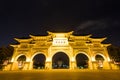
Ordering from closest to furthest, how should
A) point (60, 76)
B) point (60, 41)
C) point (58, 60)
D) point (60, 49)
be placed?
point (60, 76), point (60, 49), point (60, 41), point (58, 60)

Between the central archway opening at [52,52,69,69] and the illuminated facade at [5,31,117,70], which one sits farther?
the central archway opening at [52,52,69,69]

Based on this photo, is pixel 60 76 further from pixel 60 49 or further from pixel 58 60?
pixel 58 60

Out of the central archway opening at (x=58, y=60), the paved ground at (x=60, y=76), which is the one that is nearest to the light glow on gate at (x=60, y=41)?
the central archway opening at (x=58, y=60)

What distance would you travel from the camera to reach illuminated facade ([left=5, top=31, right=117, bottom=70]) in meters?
24.7

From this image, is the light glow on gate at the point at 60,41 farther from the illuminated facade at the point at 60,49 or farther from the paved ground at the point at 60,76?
the paved ground at the point at 60,76

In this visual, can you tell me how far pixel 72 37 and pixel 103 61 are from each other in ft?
25.4

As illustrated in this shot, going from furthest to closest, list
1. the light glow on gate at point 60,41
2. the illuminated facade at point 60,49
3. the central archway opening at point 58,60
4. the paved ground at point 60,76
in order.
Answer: the central archway opening at point 58,60 → the light glow on gate at point 60,41 → the illuminated facade at point 60,49 → the paved ground at point 60,76

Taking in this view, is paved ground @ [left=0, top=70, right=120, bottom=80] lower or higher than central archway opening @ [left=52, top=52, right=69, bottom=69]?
lower

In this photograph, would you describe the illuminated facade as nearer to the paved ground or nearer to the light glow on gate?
the light glow on gate

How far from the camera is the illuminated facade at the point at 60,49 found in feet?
81.1

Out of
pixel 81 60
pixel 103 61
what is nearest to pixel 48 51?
pixel 103 61

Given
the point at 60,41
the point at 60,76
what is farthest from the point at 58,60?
the point at 60,76

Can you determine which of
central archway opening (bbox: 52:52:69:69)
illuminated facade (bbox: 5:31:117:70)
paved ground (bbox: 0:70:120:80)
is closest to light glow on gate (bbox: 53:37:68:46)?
illuminated facade (bbox: 5:31:117:70)

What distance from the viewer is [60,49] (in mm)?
25422
